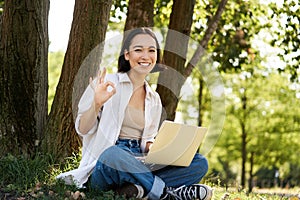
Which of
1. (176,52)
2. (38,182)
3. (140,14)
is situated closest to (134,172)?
(38,182)

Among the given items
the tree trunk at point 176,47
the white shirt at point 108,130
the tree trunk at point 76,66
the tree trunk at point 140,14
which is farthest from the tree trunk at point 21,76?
the tree trunk at point 176,47

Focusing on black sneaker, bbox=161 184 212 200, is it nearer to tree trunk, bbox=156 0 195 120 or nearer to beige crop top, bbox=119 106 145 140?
beige crop top, bbox=119 106 145 140

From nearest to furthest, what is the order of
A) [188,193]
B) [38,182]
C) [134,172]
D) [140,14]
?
1. [134,172]
2. [188,193]
3. [38,182]
4. [140,14]

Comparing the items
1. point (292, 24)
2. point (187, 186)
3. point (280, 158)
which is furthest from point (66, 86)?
point (280, 158)

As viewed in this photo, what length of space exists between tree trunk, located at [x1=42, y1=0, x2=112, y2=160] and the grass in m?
0.29

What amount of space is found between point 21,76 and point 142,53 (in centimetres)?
192

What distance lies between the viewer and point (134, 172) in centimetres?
484

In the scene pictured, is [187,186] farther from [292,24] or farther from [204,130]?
[292,24]

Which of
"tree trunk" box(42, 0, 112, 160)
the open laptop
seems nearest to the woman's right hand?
the open laptop

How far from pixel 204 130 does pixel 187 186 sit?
0.50 metres

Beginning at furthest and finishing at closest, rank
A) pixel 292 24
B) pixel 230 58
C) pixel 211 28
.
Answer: pixel 230 58, pixel 292 24, pixel 211 28

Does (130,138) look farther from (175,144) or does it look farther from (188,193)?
(188,193)

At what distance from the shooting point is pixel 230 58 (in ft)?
39.1

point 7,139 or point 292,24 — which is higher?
point 292,24
